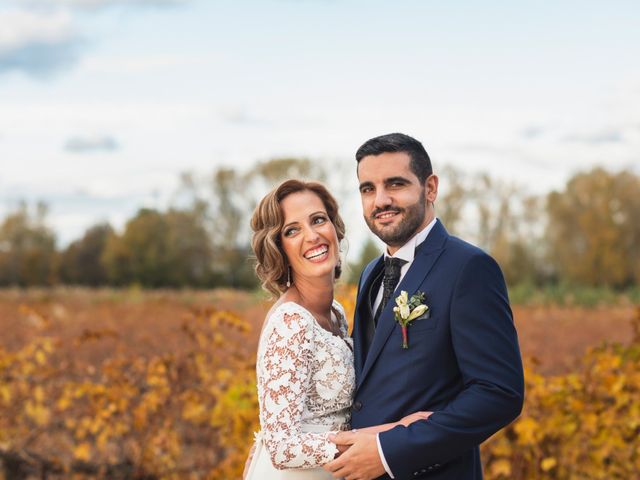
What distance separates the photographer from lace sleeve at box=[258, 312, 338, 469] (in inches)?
126

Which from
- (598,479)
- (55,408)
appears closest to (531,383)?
(598,479)

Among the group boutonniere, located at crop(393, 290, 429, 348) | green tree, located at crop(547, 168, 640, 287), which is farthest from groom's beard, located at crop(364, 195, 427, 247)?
green tree, located at crop(547, 168, 640, 287)

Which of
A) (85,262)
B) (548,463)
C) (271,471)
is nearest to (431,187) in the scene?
(271,471)

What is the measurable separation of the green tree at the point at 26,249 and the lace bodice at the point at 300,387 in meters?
37.3

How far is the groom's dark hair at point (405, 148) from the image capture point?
3271 millimetres

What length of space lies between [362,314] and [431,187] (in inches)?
25.8

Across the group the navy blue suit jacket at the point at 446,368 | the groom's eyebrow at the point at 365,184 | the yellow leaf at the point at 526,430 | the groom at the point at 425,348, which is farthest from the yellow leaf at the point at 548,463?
the groom's eyebrow at the point at 365,184

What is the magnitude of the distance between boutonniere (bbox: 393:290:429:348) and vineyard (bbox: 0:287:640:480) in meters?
1.42

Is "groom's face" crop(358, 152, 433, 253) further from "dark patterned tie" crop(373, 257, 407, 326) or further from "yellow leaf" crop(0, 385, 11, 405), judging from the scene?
"yellow leaf" crop(0, 385, 11, 405)

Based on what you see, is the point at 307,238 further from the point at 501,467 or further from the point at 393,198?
the point at 501,467

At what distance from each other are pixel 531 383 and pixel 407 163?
114 inches

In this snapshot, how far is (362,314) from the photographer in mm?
3570

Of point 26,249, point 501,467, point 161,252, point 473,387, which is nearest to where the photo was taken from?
point 473,387

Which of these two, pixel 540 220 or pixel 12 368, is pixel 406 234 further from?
pixel 540 220
